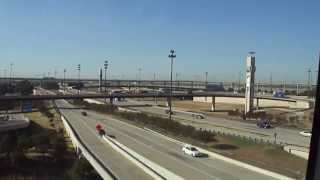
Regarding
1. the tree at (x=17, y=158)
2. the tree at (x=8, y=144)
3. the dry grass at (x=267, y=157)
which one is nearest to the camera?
the dry grass at (x=267, y=157)

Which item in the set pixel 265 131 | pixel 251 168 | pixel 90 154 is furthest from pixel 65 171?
pixel 265 131

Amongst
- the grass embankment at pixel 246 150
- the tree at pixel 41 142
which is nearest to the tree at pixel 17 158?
the tree at pixel 41 142

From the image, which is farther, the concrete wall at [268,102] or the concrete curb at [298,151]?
the concrete wall at [268,102]

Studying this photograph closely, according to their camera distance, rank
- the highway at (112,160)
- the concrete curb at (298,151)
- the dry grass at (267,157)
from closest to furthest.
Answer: the highway at (112,160)
the dry grass at (267,157)
the concrete curb at (298,151)

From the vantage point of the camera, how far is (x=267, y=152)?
3825 centimetres

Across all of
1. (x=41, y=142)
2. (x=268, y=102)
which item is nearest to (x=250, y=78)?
(x=268, y=102)

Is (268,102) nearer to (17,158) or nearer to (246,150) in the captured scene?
(246,150)

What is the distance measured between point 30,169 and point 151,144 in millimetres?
11475

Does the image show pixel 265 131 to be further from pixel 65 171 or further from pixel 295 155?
pixel 65 171

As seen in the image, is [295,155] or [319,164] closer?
[319,164]

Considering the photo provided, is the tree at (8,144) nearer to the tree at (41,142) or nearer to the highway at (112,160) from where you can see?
the tree at (41,142)

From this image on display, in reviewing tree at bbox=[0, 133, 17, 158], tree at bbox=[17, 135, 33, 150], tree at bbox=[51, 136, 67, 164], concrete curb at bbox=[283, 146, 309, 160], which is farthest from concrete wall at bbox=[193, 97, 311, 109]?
tree at bbox=[0, 133, 17, 158]

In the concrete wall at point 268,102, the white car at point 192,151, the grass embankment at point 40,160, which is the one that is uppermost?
the white car at point 192,151

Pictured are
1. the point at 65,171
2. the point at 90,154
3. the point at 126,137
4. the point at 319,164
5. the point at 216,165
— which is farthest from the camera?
the point at 126,137
